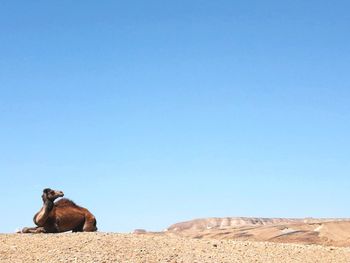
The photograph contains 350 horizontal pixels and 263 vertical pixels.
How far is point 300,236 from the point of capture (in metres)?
27.5

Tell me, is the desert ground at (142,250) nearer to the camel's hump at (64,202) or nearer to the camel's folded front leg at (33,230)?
the camel's folded front leg at (33,230)

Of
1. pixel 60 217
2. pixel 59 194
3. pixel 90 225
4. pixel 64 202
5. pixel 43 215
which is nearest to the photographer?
pixel 43 215

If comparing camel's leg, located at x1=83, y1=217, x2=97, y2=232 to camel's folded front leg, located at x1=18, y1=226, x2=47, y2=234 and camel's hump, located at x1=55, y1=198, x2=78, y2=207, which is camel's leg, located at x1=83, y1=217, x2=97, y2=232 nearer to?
camel's hump, located at x1=55, y1=198, x2=78, y2=207

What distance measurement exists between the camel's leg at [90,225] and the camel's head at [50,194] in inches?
48.5

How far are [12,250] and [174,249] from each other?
169 inches

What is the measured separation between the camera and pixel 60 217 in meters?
18.7

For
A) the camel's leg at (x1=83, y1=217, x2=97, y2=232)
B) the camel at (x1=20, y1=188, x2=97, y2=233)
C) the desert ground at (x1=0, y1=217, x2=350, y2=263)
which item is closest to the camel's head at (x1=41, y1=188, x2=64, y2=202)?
the camel at (x1=20, y1=188, x2=97, y2=233)

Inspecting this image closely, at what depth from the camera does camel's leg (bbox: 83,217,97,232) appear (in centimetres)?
1930

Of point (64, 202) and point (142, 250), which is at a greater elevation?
point (64, 202)

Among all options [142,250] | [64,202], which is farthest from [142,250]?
[64,202]

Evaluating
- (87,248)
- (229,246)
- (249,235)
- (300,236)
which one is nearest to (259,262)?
(229,246)

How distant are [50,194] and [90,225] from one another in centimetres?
174

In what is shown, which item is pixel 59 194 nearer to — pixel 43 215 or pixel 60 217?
pixel 60 217

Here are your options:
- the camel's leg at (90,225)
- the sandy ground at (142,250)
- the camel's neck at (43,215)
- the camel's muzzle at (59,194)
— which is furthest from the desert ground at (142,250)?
the camel's muzzle at (59,194)
